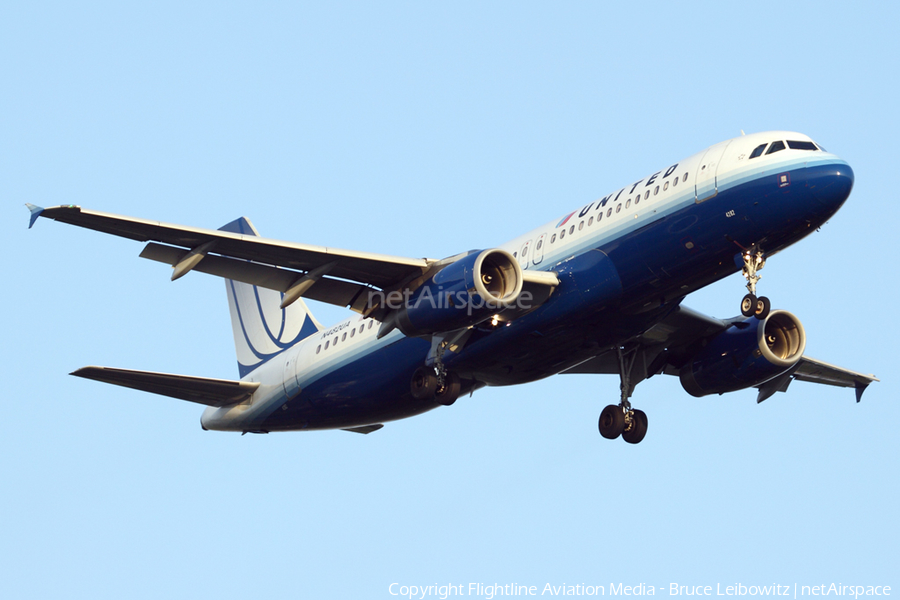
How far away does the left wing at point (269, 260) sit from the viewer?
30.5 meters

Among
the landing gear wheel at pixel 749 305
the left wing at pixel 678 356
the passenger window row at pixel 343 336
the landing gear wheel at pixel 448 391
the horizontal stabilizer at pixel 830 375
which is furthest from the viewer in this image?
the horizontal stabilizer at pixel 830 375

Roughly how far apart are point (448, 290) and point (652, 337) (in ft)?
29.5

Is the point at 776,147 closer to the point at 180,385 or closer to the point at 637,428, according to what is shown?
the point at 637,428

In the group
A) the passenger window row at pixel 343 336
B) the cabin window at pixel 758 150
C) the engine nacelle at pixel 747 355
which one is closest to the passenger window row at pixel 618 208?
the cabin window at pixel 758 150

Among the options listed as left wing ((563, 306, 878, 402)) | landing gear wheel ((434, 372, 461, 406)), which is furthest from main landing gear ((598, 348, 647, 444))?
landing gear wheel ((434, 372, 461, 406))

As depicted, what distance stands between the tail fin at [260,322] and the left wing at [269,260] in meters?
7.28

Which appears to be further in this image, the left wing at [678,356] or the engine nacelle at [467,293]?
the left wing at [678,356]

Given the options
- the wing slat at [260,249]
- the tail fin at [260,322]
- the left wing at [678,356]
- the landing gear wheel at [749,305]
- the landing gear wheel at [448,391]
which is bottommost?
the landing gear wheel at [448,391]

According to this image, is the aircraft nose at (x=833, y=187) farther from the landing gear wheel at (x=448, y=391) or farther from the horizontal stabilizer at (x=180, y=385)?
the horizontal stabilizer at (x=180, y=385)

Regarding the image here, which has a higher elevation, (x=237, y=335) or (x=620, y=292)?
(x=237, y=335)

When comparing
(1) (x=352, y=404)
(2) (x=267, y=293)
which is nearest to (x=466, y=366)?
(1) (x=352, y=404)

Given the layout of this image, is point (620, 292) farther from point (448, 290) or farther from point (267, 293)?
point (267, 293)

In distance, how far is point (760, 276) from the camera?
31.0 m

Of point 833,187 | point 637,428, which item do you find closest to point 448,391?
point 637,428
